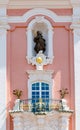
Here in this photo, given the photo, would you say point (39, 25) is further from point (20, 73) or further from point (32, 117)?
point (32, 117)

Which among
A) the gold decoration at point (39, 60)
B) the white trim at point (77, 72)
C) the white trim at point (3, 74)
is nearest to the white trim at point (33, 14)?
the white trim at point (3, 74)

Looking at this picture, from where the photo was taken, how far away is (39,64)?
26.2 meters

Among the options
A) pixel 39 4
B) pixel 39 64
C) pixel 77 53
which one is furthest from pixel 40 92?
pixel 39 4

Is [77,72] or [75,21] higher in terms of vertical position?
[75,21]

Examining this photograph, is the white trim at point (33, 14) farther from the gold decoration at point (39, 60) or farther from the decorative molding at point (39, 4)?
the gold decoration at point (39, 60)

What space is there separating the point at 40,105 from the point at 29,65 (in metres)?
1.84

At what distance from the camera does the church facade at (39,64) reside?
25500 millimetres

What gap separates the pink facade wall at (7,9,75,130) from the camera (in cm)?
2605

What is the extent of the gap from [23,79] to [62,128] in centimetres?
259

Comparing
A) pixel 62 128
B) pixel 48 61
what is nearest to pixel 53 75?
pixel 48 61

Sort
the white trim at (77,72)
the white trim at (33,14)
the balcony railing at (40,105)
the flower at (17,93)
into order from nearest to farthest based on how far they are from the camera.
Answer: the balcony railing at (40,105)
the white trim at (77,72)
the flower at (17,93)
the white trim at (33,14)

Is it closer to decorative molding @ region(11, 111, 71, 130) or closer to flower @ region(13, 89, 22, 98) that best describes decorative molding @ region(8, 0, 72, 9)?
flower @ region(13, 89, 22, 98)

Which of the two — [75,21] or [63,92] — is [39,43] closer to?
[75,21]

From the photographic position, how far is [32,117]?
83.3 feet
